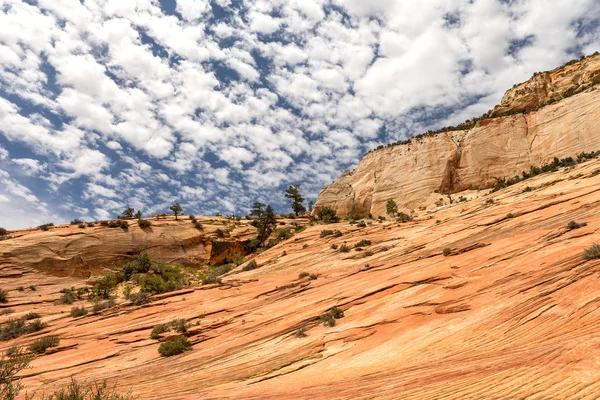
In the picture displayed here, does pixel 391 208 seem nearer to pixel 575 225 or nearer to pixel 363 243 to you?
pixel 363 243

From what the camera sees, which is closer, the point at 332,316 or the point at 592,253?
the point at 592,253

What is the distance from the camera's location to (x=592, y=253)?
10977 mm

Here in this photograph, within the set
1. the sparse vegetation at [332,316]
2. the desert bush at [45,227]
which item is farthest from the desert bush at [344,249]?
the desert bush at [45,227]

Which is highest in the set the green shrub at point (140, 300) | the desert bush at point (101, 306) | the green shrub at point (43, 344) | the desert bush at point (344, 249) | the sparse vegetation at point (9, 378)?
the desert bush at point (101, 306)

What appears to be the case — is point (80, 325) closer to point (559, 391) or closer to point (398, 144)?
point (559, 391)

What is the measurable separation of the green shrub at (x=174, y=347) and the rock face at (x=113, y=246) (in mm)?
44180

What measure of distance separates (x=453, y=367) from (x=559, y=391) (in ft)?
7.85

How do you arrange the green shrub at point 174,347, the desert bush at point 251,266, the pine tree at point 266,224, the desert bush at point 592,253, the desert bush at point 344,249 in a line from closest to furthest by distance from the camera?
the desert bush at point 592,253 → the green shrub at point 174,347 → the desert bush at point 344,249 → the desert bush at point 251,266 → the pine tree at point 266,224

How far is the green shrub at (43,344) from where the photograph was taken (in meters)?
17.3

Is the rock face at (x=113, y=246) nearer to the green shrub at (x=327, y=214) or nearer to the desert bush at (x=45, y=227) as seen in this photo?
the desert bush at (x=45, y=227)

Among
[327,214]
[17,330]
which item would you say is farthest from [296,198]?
[17,330]

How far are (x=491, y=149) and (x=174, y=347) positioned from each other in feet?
198

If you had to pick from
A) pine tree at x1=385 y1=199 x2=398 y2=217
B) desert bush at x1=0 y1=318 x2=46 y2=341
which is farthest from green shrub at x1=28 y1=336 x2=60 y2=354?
pine tree at x1=385 y1=199 x2=398 y2=217

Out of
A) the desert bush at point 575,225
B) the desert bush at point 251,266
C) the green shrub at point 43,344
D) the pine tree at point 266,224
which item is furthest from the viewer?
the pine tree at point 266,224
